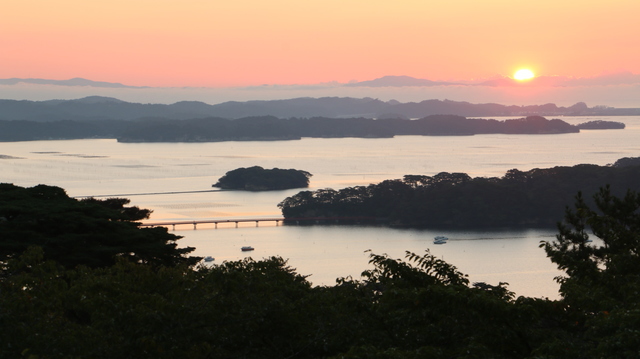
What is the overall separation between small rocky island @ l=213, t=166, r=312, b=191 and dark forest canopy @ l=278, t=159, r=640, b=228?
16500 millimetres

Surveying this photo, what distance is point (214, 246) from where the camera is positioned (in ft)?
156

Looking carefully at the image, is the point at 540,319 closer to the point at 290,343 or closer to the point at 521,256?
the point at 290,343

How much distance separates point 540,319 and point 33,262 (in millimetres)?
6604

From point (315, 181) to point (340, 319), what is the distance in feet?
250

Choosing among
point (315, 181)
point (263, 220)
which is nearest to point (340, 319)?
point (263, 220)

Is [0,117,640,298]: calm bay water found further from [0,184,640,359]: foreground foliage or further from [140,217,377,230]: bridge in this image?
[0,184,640,359]: foreground foliage

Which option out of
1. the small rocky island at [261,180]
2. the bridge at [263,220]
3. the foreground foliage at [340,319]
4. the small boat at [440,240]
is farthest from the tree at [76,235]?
the small rocky island at [261,180]

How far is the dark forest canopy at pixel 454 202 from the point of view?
57656 millimetres

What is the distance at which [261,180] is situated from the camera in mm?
78188

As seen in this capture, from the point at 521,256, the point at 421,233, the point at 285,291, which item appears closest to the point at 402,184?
the point at 421,233

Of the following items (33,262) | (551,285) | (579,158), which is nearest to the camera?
(33,262)

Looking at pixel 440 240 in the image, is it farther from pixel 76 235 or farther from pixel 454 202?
pixel 76 235

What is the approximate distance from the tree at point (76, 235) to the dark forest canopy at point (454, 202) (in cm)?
4221

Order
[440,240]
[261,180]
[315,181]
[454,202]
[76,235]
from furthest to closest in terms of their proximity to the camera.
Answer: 1. [315,181]
2. [261,180]
3. [454,202]
4. [440,240]
5. [76,235]
